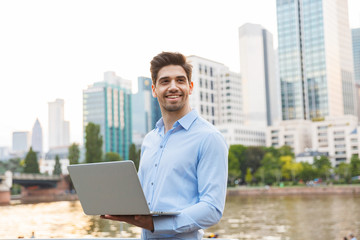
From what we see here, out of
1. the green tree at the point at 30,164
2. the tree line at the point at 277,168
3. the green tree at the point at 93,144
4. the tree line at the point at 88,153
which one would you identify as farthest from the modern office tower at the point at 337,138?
the green tree at the point at 30,164

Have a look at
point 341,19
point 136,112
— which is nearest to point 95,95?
point 136,112

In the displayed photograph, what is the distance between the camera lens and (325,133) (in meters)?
93.9

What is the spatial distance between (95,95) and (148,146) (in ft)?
411

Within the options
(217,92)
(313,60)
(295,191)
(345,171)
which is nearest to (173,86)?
(295,191)

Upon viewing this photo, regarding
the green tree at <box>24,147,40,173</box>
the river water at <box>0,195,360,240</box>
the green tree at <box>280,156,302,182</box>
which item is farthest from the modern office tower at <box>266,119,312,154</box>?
the river water at <box>0,195,360,240</box>

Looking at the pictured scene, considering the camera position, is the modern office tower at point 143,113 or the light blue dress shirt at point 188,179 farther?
the modern office tower at point 143,113

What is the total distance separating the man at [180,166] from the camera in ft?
6.50

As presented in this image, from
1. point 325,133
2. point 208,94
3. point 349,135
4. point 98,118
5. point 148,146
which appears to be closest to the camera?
point 148,146

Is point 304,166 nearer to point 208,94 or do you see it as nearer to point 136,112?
point 208,94

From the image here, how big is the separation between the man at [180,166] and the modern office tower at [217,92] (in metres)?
98.1

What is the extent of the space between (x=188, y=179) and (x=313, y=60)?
400 feet

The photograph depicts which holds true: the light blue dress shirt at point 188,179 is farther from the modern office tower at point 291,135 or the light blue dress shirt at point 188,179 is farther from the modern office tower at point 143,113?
the modern office tower at point 143,113

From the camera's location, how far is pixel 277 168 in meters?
63.4

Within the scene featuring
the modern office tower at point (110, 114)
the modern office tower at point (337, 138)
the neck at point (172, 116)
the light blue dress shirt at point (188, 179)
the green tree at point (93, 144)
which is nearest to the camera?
the light blue dress shirt at point (188, 179)
